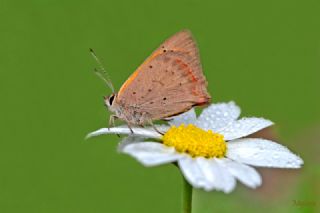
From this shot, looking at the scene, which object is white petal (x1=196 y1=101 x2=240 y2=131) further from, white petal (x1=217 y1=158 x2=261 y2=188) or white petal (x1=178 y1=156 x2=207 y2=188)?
white petal (x1=178 y1=156 x2=207 y2=188)

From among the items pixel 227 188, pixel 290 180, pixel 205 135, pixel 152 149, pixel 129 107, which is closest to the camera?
pixel 227 188

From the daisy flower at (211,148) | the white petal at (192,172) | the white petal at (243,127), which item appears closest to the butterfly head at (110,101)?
the daisy flower at (211,148)

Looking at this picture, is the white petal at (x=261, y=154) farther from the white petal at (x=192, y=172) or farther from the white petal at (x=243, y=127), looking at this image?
the white petal at (x=192, y=172)

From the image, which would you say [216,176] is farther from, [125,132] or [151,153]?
[125,132]

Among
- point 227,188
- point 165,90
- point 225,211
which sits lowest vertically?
point 225,211

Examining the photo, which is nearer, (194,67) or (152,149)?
(152,149)

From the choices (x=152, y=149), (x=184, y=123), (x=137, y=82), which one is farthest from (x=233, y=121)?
(x=152, y=149)

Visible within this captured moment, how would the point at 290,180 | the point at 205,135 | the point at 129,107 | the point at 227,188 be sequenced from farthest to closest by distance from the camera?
1. the point at 290,180
2. the point at 129,107
3. the point at 205,135
4. the point at 227,188

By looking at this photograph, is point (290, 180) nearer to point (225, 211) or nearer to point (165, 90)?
point (225, 211)
